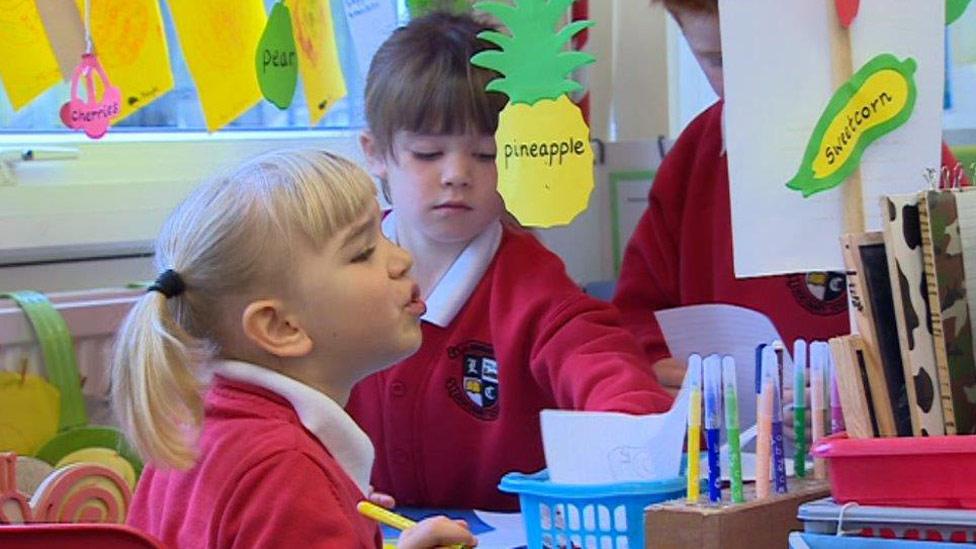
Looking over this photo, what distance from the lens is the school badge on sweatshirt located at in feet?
4.93

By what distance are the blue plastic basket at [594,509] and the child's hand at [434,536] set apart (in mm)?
67

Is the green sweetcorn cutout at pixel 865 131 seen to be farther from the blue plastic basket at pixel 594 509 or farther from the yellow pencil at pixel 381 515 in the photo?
the yellow pencil at pixel 381 515

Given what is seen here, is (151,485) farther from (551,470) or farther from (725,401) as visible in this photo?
(725,401)

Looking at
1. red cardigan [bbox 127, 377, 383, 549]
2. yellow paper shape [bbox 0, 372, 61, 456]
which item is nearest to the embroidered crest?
red cardigan [bbox 127, 377, 383, 549]

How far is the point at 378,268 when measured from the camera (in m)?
1.13

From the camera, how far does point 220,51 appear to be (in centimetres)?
169

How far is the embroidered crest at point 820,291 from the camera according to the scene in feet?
5.00

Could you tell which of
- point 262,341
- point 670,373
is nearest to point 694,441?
point 262,341

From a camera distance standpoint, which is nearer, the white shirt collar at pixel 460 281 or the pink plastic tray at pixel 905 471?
the pink plastic tray at pixel 905 471

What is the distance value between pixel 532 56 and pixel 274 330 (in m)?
0.30

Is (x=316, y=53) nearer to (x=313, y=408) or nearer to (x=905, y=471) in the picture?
(x=313, y=408)

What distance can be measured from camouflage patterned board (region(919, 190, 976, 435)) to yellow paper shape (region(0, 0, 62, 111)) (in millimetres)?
998

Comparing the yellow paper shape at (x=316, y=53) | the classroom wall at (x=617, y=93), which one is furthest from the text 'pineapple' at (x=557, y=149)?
the classroom wall at (x=617, y=93)

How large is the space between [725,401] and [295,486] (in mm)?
291
